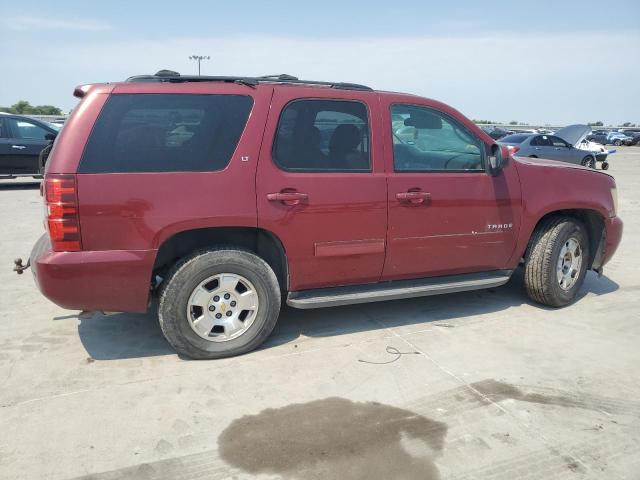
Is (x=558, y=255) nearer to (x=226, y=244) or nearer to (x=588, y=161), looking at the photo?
(x=226, y=244)

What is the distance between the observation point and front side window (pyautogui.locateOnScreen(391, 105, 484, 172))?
409 cm

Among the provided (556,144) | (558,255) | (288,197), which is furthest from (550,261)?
(556,144)

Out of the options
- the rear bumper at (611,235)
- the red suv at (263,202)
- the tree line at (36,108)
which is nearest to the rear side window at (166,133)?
the red suv at (263,202)

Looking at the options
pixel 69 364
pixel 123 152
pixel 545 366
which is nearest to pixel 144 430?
pixel 69 364

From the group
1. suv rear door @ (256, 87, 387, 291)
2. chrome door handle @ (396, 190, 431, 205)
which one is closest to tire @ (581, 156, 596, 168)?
chrome door handle @ (396, 190, 431, 205)

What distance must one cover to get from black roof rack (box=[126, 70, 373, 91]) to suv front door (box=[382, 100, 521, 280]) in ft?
1.24

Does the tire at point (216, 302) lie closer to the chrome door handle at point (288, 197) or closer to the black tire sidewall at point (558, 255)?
the chrome door handle at point (288, 197)

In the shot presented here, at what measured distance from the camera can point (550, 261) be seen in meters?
4.67

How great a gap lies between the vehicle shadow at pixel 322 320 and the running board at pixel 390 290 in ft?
1.20

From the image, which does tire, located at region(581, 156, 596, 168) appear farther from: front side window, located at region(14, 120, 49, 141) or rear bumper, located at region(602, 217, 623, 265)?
front side window, located at region(14, 120, 49, 141)

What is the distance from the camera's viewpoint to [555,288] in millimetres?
4730

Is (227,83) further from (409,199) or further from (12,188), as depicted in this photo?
(12,188)

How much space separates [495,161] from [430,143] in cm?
56

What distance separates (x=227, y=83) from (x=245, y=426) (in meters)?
2.31
